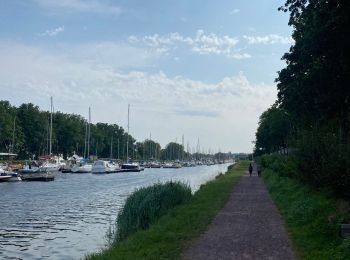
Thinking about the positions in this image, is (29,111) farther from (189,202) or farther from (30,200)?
(189,202)

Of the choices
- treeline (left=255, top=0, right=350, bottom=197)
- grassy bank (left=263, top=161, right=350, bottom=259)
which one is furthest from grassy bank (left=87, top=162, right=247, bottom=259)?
treeline (left=255, top=0, right=350, bottom=197)

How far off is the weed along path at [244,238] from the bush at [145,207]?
2918 millimetres

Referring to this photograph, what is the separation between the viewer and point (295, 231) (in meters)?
16.3

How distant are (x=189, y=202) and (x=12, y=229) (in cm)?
897

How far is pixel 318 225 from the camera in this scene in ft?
53.5

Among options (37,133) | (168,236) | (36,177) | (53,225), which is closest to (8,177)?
(36,177)

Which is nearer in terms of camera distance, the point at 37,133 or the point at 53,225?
the point at 53,225

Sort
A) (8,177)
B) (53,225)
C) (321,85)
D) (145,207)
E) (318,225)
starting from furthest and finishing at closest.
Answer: (8,177) < (53,225) < (321,85) < (145,207) < (318,225)

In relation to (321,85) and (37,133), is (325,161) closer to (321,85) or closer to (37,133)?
(321,85)

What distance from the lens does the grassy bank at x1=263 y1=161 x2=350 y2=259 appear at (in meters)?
12.7

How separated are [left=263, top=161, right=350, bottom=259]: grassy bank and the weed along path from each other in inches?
14.8

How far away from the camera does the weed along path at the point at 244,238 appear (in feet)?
42.6

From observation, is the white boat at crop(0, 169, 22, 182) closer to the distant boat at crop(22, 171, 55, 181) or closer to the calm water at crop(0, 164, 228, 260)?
the distant boat at crop(22, 171, 55, 181)

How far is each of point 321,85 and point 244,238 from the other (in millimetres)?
12785
